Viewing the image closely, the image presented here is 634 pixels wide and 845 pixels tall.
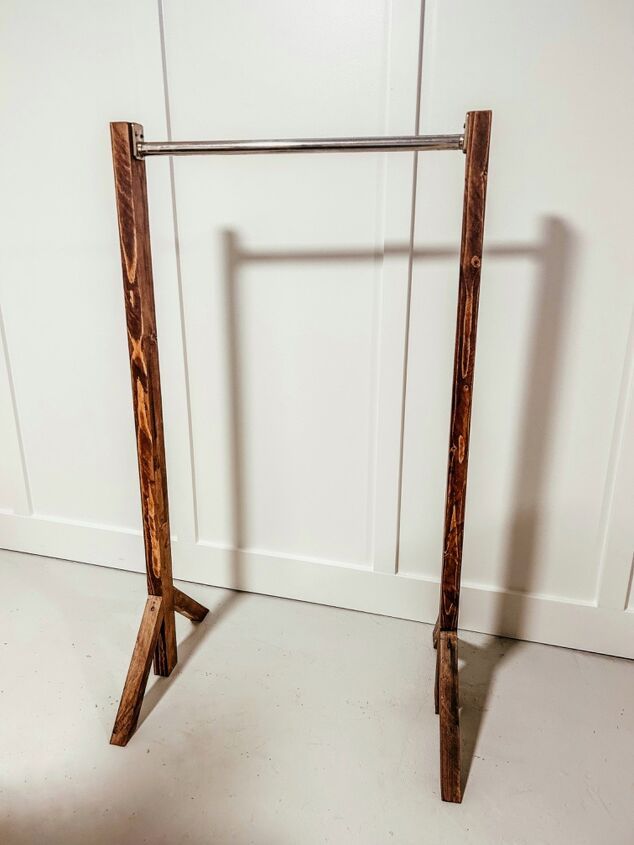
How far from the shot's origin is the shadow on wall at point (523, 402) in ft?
5.32

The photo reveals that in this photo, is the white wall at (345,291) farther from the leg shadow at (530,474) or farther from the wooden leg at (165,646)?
the wooden leg at (165,646)

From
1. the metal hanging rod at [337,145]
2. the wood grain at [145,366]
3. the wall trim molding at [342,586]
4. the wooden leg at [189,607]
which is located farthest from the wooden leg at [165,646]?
the metal hanging rod at [337,145]

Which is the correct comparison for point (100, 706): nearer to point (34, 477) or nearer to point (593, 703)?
point (34, 477)

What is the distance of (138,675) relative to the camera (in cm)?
166

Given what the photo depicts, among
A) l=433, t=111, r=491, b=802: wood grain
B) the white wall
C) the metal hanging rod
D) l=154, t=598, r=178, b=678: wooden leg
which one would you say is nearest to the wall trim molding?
the white wall

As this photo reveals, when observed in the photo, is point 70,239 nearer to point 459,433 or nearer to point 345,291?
point 345,291

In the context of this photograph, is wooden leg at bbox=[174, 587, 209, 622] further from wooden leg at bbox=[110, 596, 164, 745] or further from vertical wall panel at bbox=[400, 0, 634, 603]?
vertical wall panel at bbox=[400, 0, 634, 603]

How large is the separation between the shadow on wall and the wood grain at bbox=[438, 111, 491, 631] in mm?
295

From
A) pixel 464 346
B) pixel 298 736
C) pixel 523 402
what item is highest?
pixel 464 346

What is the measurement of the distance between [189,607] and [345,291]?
108cm

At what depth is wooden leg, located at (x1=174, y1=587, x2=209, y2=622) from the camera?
1.94m

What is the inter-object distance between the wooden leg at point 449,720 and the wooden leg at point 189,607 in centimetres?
79

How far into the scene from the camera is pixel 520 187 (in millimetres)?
1582

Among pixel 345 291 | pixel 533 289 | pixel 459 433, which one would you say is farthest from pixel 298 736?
pixel 533 289
